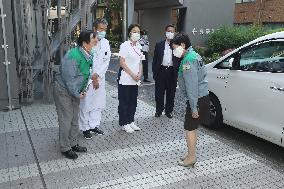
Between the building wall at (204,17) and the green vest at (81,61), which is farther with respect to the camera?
the building wall at (204,17)

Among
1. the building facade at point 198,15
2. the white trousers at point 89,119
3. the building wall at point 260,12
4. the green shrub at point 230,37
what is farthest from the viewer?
the building wall at point 260,12

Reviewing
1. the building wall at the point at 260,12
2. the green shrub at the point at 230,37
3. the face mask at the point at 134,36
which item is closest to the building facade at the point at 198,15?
the green shrub at the point at 230,37

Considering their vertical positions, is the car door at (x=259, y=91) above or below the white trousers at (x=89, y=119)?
above

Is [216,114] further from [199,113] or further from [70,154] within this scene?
[70,154]

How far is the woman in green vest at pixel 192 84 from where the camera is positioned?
404 cm

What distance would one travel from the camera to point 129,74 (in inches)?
217

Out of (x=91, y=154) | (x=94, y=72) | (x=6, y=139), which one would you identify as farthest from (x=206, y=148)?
(x=6, y=139)

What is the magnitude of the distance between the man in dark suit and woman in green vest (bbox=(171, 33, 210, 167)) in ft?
7.28

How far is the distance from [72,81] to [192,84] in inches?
59.0

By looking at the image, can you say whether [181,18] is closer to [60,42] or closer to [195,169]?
[60,42]

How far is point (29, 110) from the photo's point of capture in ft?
23.0

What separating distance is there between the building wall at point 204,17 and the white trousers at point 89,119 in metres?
13.1

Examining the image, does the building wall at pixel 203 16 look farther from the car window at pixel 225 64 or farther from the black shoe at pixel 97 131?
the black shoe at pixel 97 131

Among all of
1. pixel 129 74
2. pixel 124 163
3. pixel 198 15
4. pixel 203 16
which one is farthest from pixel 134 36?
pixel 203 16
